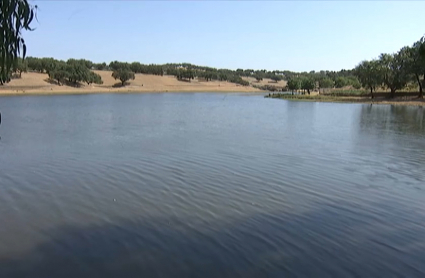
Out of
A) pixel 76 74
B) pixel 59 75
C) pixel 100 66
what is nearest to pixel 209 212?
pixel 59 75

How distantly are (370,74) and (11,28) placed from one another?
225 ft

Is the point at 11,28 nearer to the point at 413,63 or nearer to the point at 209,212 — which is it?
the point at 209,212

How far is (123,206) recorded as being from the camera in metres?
8.20

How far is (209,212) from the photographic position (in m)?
7.91

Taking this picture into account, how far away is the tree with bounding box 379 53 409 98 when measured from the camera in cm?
6221

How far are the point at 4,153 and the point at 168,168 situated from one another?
6.68 meters

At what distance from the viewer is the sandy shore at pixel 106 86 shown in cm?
8562

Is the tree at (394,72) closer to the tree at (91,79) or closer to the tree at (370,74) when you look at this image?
the tree at (370,74)

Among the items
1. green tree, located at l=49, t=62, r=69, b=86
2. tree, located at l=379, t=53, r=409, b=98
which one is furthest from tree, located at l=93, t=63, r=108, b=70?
tree, located at l=379, t=53, r=409, b=98

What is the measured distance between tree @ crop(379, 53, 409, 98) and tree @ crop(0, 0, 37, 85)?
216 feet

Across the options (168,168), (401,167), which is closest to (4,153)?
(168,168)

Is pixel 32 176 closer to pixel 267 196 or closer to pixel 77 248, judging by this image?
pixel 77 248

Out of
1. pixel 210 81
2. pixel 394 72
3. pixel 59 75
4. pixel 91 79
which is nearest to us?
pixel 394 72

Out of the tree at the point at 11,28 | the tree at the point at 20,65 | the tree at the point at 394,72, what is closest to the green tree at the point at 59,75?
the tree at the point at 20,65
